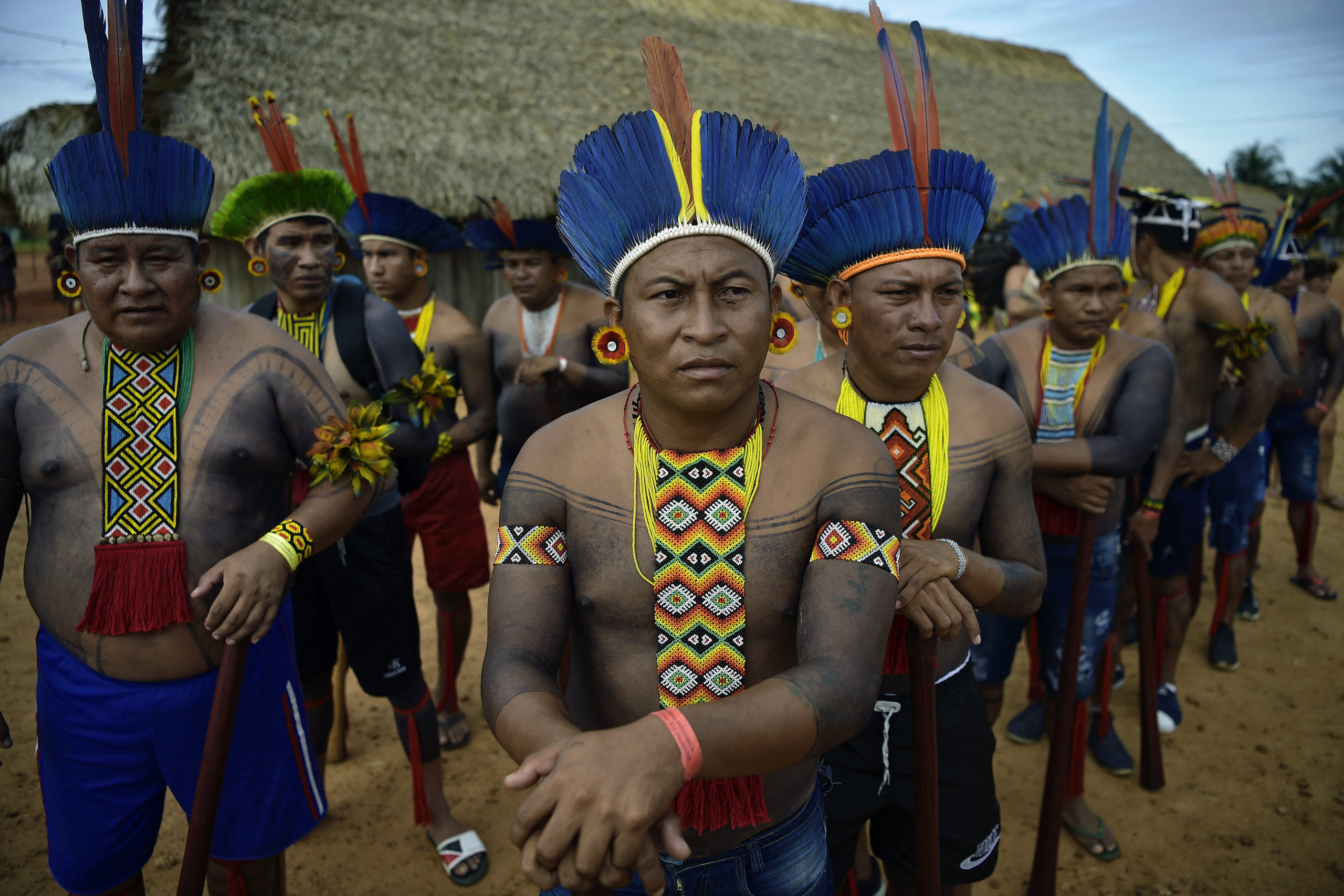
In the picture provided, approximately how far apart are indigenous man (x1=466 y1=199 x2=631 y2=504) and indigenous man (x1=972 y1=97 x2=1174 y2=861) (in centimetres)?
235

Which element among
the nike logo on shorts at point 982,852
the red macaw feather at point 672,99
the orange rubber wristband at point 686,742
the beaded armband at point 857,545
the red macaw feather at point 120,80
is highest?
the red macaw feather at point 120,80

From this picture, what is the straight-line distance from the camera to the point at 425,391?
11.9ft

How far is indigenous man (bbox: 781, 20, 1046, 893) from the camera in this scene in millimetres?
2283

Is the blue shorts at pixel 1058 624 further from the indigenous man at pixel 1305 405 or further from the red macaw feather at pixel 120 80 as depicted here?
the red macaw feather at pixel 120 80

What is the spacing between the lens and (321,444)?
251 cm

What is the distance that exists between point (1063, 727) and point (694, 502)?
243 centimetres

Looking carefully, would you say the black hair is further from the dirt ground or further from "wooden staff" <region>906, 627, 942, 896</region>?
"wooden staff" <region>906, 627, 942, 896</region>

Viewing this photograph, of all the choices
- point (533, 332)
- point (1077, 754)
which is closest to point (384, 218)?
point (533, 332)

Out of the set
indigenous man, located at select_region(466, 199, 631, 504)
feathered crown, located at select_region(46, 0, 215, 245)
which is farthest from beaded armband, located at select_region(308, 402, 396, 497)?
indigenous man, located at select_region(466, 199, 631, 504)

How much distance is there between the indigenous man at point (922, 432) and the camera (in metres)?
2.28

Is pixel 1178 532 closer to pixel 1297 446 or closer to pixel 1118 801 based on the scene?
pixel 1118 801

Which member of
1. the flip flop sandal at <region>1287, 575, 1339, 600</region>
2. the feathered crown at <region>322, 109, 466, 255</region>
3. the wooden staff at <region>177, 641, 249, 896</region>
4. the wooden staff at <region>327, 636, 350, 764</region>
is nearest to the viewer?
the wooden staff at <region>177, 641, 249, 896</region>

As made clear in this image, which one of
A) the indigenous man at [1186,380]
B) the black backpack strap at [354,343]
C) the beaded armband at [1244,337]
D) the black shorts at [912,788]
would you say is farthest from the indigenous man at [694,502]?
the beaded armband at [1244,337]

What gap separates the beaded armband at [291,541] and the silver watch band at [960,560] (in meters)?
1.88
